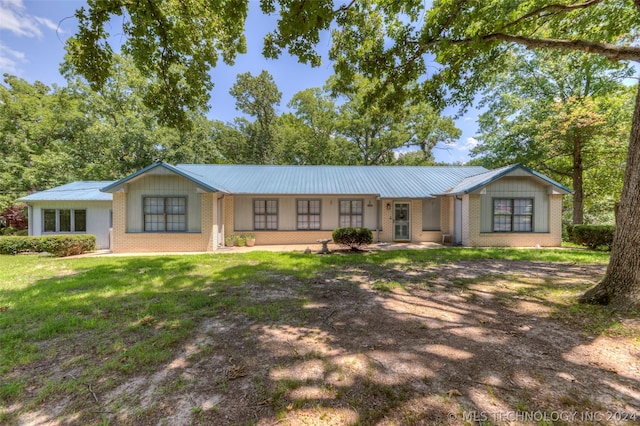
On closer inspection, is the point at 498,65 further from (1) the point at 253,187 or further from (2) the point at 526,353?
(1) the point at 253,187

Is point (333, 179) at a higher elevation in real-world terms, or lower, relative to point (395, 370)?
higher

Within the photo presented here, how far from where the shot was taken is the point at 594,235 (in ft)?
39.0

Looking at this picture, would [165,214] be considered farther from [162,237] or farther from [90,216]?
[90,216]

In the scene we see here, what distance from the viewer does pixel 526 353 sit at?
11.0 ft

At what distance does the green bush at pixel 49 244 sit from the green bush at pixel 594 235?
23482mm

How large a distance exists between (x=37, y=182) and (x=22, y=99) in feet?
32.4

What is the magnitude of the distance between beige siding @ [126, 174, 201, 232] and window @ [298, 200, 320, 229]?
17.1 feet

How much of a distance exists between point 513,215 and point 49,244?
2151 centimetres

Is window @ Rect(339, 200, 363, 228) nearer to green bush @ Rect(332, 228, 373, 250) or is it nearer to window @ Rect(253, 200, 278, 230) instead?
green bush @ Rect(332, 228, 373, 250)

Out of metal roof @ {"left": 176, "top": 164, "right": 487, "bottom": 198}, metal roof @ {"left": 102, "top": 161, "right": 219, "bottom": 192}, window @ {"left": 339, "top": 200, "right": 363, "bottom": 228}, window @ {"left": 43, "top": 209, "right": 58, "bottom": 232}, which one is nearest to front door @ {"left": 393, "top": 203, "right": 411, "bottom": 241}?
metal roof @ {"left": 176, "top": 164, "right": 487, "bottom": 198}

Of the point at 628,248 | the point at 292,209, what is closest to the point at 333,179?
the point at 292,209

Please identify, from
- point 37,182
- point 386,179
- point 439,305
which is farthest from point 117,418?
point 37,182

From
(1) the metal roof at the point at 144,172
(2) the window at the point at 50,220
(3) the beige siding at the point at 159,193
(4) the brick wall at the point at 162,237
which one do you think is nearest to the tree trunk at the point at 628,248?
(1) the metal roof at the point at 144,172

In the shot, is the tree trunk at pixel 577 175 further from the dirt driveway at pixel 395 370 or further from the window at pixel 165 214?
the window at pixel 165 214
